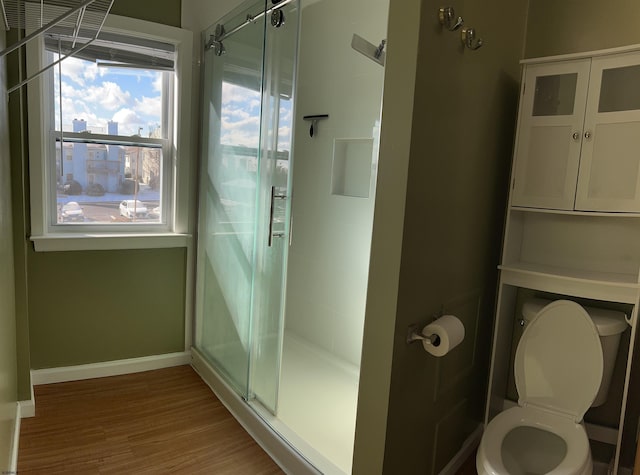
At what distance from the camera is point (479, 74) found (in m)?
1.81

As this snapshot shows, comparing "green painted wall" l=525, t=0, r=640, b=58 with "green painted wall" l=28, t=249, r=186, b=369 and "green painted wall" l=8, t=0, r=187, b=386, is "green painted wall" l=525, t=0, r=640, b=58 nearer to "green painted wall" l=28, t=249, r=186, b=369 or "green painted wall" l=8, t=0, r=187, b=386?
"green painted wall" l=8, t=0, r=187, b=386

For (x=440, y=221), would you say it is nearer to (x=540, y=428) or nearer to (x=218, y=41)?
(x=540, y=428)

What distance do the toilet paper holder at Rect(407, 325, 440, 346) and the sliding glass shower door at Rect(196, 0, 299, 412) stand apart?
0.82m

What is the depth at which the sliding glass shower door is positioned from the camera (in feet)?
7.31

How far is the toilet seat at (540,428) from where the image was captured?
63.1 inches

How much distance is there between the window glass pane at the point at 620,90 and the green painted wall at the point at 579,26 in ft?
0.78

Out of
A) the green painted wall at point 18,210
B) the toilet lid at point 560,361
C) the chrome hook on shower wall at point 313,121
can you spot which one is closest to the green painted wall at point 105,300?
the green painted wall at point 18,210

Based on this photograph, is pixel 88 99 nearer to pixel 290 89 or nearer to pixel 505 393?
pixel 290 89

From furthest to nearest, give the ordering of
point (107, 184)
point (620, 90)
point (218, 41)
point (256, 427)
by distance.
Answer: point (107, 184) < point (218, 41) < point (256, 427) < point (620, 90)

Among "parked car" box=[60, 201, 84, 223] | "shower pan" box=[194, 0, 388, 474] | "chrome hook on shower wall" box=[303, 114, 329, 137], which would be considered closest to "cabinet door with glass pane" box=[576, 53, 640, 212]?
"shower pan" box=[194, 0, 388, 474]

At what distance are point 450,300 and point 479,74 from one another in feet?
3.05

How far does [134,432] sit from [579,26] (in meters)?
2.95

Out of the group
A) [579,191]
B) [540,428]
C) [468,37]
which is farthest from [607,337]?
[468,37]

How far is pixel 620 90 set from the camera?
1823 mm
